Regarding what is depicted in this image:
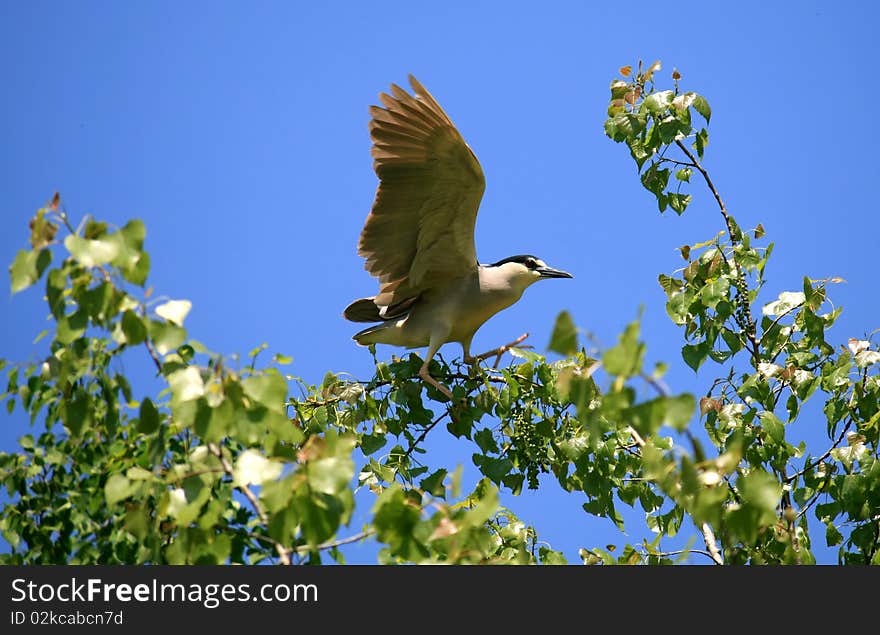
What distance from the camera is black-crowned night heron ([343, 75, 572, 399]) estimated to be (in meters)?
4.43

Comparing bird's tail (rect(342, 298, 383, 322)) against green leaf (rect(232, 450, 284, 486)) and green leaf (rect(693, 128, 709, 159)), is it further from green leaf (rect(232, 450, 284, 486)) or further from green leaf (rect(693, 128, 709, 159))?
green leaf (rect(232, 450, 284, 486))

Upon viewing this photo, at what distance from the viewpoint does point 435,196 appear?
4.57m

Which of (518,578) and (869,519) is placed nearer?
(518,578)

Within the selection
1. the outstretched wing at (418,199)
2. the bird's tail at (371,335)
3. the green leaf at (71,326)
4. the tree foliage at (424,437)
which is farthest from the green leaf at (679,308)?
the green leaf at (71,326)

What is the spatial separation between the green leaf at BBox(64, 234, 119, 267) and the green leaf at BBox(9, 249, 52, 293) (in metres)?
0.08

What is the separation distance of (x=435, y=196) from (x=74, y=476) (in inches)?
91.6

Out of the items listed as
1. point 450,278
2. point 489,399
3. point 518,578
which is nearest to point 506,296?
point 450,278

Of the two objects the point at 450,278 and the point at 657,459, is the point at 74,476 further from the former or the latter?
the point at 450,278

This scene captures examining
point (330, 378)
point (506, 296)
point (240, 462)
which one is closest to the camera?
point (240, 462)

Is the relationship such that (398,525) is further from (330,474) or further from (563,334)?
(563,334)

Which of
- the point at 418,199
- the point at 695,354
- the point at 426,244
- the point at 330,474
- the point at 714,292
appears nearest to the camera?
the point at 330,474

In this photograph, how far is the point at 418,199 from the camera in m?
4.59

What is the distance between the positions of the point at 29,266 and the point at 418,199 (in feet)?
9.37

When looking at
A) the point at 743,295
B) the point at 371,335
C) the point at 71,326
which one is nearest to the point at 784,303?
the point at 743,295
